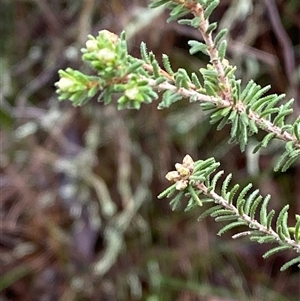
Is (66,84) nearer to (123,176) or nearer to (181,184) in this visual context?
(181,184)

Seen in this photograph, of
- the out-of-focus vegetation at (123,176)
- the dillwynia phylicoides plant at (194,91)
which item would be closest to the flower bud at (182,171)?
the dillwynia phylicoides plant at (194,91)

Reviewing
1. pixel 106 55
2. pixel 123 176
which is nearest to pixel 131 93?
pixel 106 55

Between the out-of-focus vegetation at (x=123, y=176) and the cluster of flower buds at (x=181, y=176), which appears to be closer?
the cluster of flower buds at (x=181, y=176)

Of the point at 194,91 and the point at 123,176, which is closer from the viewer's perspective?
the point at 194,91

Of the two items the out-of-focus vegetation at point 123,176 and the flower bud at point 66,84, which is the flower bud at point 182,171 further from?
the out-of-focus vegetation at point 123,176

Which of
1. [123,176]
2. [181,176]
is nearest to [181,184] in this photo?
[181,176]

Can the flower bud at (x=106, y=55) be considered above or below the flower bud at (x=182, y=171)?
above

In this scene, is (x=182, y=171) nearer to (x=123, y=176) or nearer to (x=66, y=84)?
(x=66, y=84)
